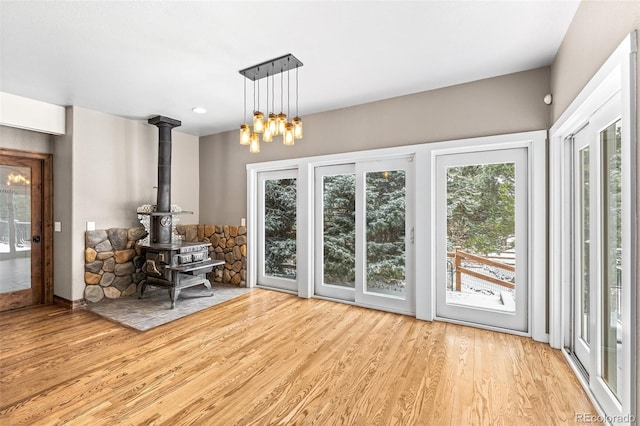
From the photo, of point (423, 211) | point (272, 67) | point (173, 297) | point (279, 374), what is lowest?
point (279, 374)

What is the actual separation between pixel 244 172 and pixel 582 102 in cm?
407

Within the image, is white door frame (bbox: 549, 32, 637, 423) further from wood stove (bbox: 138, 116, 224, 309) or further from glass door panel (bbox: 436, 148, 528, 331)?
wood stove (bbox: 138, 116, 224, 309)

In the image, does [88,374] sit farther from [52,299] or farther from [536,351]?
[536,351]

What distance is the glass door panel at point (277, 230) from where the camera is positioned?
4480mm

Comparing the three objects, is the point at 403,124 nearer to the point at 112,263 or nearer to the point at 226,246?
the point at 226,246

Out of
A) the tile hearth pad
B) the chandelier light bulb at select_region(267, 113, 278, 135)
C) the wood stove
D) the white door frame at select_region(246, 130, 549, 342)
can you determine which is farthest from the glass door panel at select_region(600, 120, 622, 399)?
the wood stove

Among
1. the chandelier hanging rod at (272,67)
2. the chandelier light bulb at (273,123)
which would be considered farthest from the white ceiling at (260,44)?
the chandelier light bulb at (273,123)

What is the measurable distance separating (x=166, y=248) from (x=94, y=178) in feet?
4.53

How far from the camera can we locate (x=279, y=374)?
227 cm

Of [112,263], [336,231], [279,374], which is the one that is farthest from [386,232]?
[112,263]

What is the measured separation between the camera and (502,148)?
9.82 feet

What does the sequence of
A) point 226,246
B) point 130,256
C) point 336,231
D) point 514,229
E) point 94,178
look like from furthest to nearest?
point 226,246
point 130,256
point 336,231
point 94,178
point 514,229

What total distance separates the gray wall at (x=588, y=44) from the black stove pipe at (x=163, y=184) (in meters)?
4.44

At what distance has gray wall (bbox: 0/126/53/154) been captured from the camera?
3.58 meters
